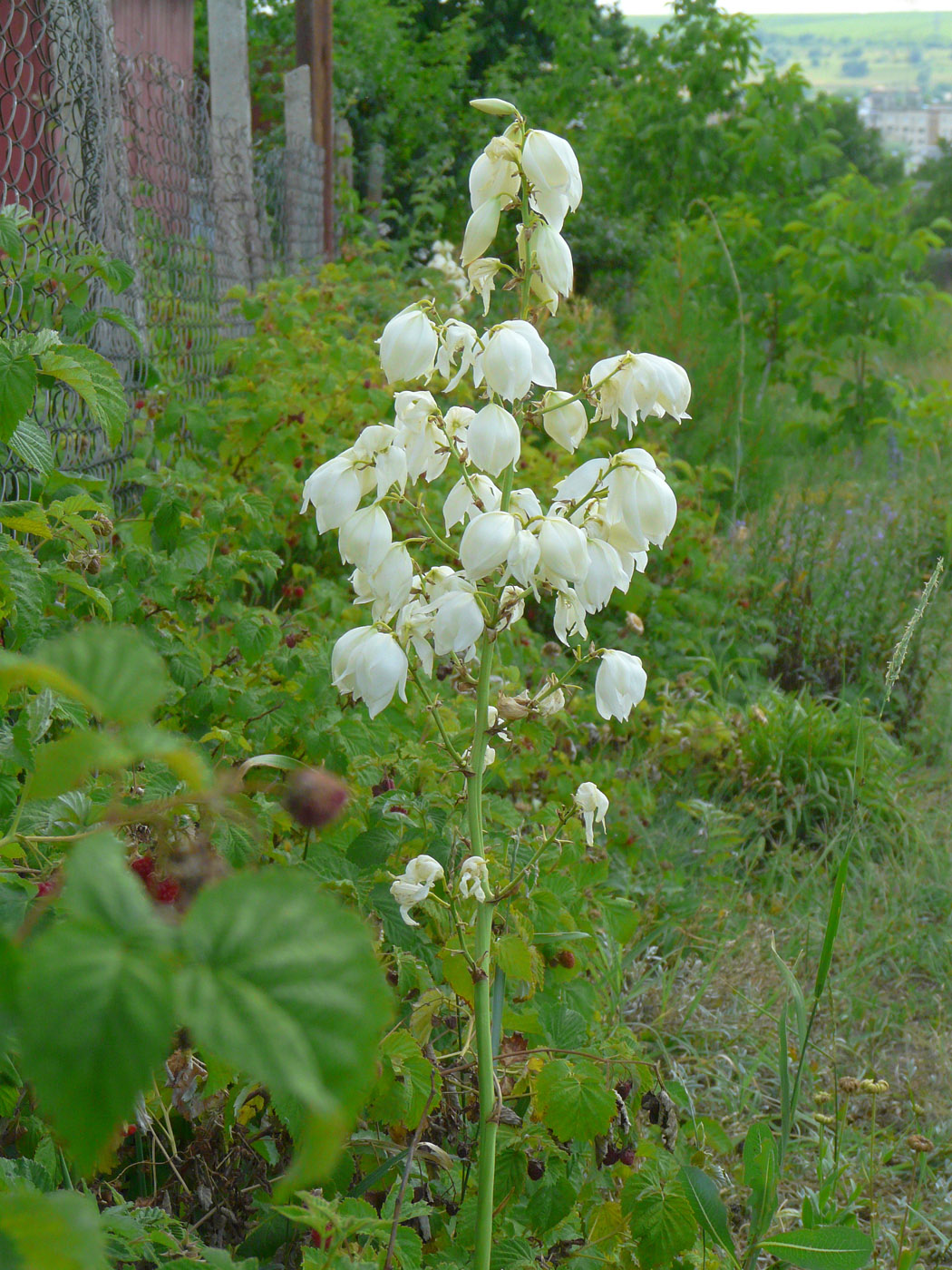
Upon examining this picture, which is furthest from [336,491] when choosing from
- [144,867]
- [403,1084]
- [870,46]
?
[870,46]

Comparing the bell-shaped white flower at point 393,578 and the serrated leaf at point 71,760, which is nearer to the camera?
the serrated leaf at point 71,760

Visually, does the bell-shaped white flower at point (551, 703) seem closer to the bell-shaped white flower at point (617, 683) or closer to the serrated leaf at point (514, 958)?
the bell-shaped white flower at point (617, 683)

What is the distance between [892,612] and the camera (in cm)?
408

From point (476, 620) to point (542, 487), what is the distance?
118 inches

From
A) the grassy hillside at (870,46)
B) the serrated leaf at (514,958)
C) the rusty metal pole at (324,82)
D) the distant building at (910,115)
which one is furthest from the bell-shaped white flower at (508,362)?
→ the grassy hillside at (870,46)

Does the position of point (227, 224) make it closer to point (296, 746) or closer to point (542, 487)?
point (542, 487)

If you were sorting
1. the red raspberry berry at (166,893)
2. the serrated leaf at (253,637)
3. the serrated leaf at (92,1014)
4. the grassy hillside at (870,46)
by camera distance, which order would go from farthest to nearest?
1. the grassy hillside at (870,46)
2. the serrated leaf at (253,637)
3. the red raspberry berry at (166,893)
4. the serrated leaf at (92,1014)

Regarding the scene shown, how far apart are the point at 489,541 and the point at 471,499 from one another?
25 cm

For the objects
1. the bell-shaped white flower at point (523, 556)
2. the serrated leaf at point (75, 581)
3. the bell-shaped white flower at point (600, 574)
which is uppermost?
the bell-shaped white flower at point (523, 556)

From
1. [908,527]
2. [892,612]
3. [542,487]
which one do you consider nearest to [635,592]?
[542,487]

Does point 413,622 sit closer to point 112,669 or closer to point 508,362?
point 508,362

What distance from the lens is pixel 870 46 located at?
67.6m

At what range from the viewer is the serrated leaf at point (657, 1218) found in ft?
3.77

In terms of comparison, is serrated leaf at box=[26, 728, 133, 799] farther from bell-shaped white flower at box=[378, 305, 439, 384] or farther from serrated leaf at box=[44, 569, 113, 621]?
serrated leaf at box=[44, 569, 113, 621]
